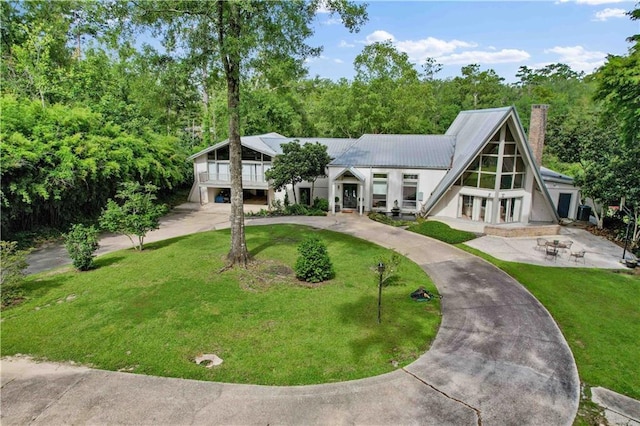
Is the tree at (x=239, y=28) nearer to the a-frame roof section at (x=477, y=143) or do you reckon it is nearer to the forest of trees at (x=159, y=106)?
the forest of trees at (x=159, y=106)

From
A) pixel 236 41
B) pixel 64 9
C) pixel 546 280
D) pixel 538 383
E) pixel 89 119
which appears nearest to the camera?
pixel 538 383

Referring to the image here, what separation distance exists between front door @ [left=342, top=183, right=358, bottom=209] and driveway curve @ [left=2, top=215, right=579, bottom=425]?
1620 cm

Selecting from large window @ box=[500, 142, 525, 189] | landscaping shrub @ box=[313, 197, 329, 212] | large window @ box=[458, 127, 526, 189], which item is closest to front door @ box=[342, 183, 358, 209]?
landscaping shrub @ box=[313, 197, 329, 212]

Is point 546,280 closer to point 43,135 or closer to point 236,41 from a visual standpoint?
point 236,41

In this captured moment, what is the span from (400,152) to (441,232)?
8.28m

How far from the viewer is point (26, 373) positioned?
823 cm

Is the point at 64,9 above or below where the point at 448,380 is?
above

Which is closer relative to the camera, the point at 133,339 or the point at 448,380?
the point at 448,380

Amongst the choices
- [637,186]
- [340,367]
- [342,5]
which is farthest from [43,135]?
[637,186]

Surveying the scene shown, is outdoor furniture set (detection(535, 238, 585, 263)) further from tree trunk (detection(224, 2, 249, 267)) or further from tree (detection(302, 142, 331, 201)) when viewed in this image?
tree trunk (detection(224, 2, 249, 267))

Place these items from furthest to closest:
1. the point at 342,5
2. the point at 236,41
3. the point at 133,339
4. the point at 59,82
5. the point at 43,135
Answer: the point at 59,82 → the point at 43,135 → the point at 342,5 → the point at 236,41 → the point at 133,339

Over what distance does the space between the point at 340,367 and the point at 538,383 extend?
422 centimetres

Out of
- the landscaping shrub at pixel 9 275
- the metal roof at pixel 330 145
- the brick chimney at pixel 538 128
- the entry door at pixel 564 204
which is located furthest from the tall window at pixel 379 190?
the landscaping shrub at pixel 9 275

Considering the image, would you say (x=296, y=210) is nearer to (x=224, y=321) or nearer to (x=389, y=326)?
(x=224, y=321)
